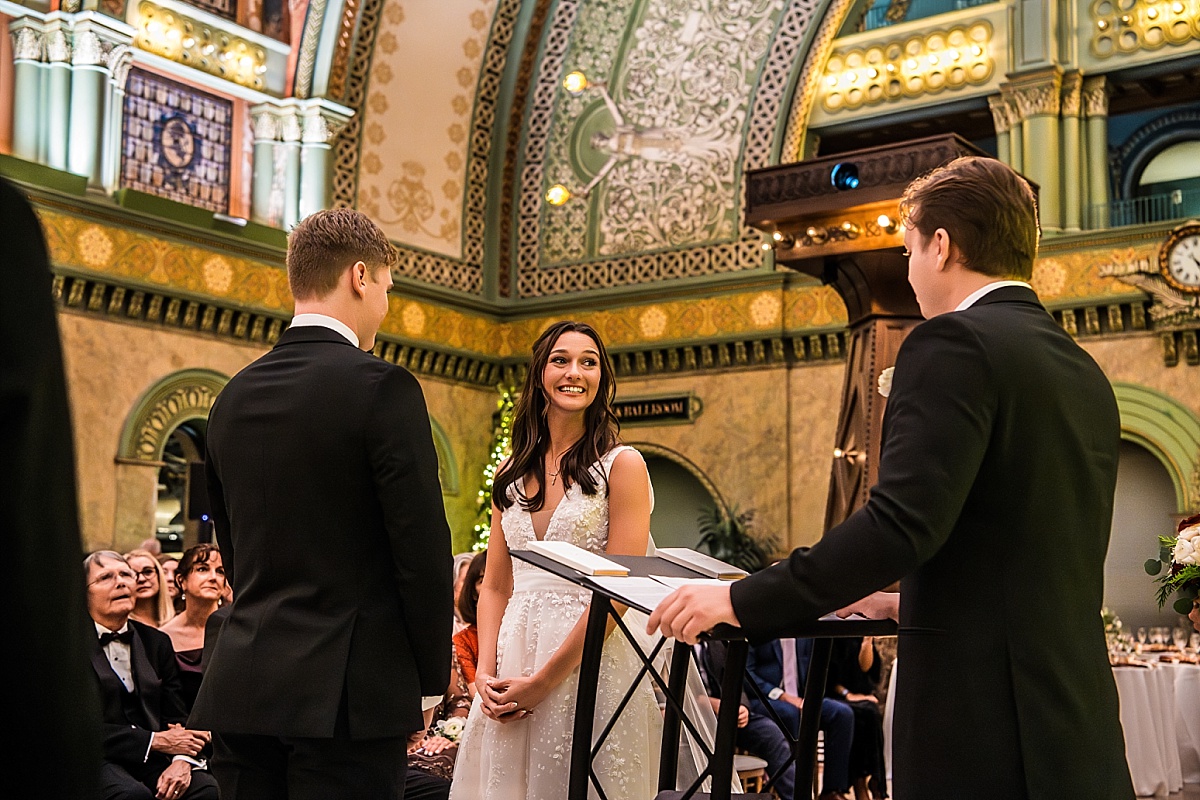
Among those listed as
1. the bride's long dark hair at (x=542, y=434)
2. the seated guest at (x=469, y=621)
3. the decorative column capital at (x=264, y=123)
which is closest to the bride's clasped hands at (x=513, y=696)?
the bride's long dark hair at (x=542, y=434)

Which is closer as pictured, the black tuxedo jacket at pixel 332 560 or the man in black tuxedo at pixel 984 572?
the man in black tuxedo at pixel 984 572

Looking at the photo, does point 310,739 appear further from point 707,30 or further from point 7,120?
point 707,30

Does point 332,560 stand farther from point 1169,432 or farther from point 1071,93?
point 1071,93

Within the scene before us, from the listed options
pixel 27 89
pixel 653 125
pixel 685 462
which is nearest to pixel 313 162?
pixel 27 89

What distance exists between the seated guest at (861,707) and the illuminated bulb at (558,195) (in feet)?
28.9

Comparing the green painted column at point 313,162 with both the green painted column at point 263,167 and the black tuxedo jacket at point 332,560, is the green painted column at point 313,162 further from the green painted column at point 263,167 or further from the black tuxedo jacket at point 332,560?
the black tuxedo jacket at point 332,560

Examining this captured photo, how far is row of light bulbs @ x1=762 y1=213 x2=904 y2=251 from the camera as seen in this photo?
8602 mm

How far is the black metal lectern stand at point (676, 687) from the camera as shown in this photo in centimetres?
229

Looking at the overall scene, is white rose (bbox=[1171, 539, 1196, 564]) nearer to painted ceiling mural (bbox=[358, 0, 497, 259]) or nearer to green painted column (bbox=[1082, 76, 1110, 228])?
green painted column (bbox=[1082, 76, 1110, 228])

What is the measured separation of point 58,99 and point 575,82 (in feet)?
20.0

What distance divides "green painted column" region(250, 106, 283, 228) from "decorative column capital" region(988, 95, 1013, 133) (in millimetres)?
7471

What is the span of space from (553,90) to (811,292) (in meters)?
4.28

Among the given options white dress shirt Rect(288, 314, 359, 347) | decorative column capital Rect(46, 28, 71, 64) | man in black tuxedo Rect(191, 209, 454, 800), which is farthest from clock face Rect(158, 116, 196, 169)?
man in black tuxedo Rect(191, 209, 454, 800)

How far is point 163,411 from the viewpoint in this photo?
12305 mm
